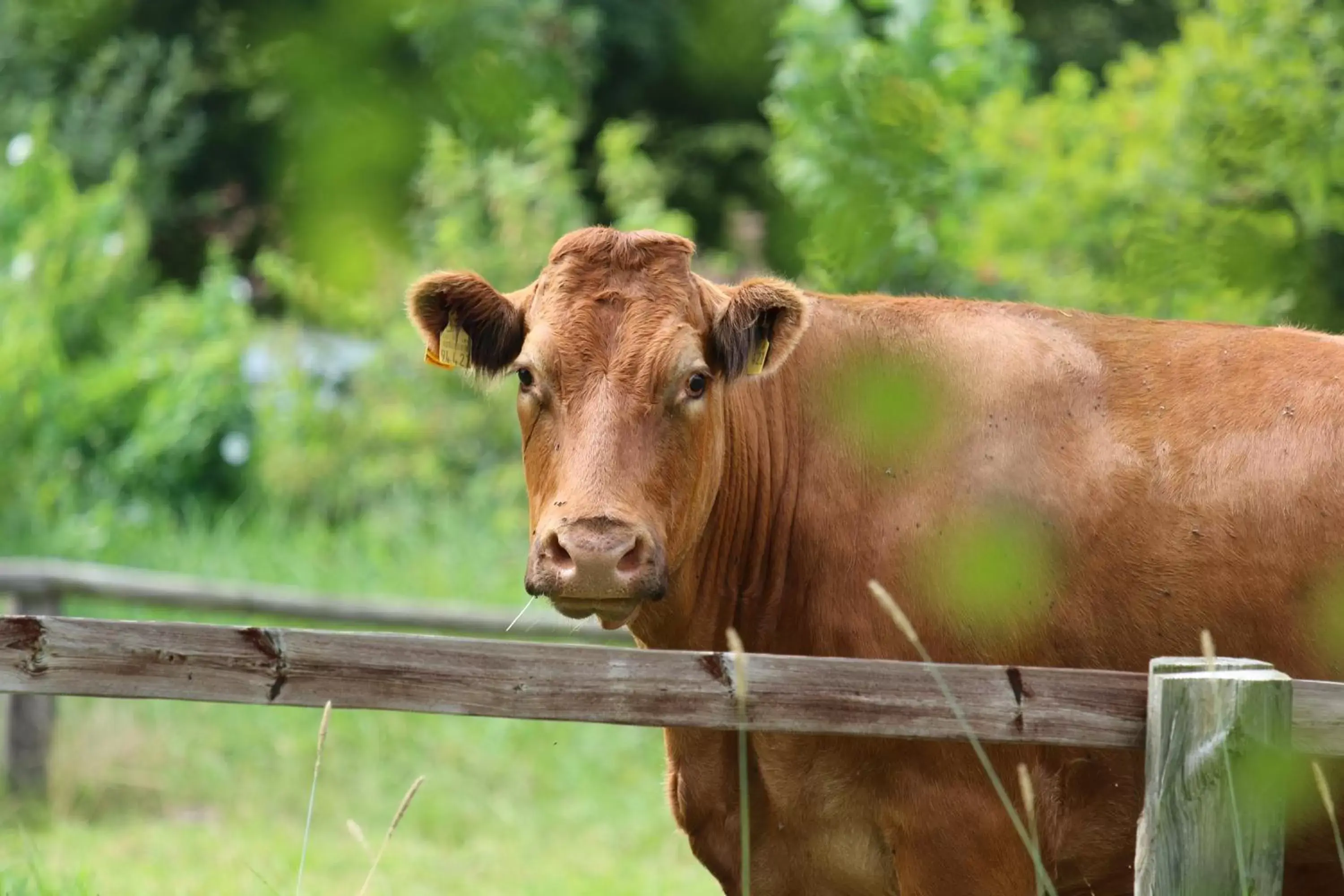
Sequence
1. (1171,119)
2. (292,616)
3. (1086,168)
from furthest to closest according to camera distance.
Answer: (292,616)
(1086,168)
(1171,119)

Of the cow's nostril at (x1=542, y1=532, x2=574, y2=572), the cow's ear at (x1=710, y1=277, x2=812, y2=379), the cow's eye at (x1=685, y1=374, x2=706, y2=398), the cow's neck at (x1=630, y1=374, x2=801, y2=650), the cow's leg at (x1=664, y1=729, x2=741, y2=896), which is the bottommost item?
the cow's leg at (x1=664, y1=729, x2=741, y2=896)

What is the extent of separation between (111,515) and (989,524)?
28.0ft

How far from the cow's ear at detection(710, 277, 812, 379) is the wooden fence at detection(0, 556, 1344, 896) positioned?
3.90ft

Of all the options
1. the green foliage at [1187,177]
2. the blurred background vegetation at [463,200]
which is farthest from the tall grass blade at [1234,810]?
the green foliage at [1187,177]

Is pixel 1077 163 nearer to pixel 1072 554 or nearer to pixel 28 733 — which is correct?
pixel 1072 554

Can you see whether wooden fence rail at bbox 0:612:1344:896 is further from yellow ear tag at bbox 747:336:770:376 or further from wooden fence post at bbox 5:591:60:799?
wooden fence post at bbox 5:591:60:799

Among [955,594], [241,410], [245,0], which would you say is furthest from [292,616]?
[245,0]

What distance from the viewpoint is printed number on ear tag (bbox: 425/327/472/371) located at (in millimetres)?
4262

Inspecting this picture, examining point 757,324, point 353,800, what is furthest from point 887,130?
point 353,800

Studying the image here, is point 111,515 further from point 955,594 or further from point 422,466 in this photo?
point 955,594

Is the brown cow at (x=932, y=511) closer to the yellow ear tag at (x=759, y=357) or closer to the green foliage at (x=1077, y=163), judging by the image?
the yellow ear tag at (x=759, y=357)

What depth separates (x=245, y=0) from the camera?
1.79m

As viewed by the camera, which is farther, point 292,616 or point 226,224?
point 292,616

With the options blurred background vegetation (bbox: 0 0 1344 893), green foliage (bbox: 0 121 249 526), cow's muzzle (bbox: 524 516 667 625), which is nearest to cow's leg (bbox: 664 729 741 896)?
cow's muzzle (bbox: 524 516 667 625)
